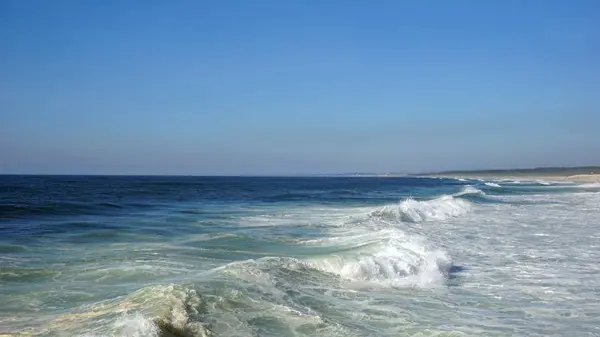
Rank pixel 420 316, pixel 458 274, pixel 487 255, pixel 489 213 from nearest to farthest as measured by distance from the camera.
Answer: pixel 420 316 < pixel 458 274 < pixel 487 255 < pixel 489 213

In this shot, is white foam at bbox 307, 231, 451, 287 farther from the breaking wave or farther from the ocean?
the breaking wave

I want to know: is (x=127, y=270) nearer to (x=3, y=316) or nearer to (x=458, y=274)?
(x=3, y=316)

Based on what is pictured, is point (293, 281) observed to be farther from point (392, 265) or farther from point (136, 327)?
point (136, 327)

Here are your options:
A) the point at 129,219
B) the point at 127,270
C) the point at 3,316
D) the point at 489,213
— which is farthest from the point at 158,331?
the point at 489,213

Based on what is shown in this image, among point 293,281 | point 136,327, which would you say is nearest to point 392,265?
point 293,281

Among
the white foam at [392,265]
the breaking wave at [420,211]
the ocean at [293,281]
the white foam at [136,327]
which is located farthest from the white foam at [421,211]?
the white foam at [136,327]

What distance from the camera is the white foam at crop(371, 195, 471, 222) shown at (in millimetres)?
26250

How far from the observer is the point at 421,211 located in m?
28.3

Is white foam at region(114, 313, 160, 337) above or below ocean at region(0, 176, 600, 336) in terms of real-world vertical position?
above

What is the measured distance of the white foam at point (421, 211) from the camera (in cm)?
2625

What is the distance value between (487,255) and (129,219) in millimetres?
14981

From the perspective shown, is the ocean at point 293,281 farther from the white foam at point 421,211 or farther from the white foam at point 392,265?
the white foam at point 421,211

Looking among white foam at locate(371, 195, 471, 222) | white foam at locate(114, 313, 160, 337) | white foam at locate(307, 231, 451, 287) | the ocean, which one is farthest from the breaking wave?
white foam at locate(114, 313, 160, 337)

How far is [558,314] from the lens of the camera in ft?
28.5
